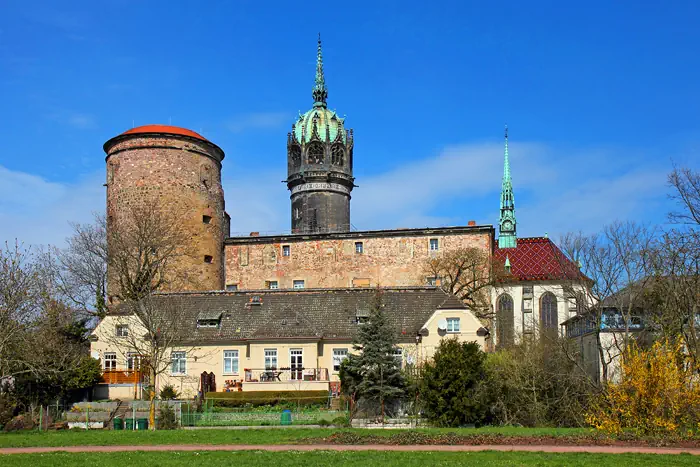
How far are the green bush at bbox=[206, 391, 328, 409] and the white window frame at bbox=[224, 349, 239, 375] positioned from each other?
465 centimetres

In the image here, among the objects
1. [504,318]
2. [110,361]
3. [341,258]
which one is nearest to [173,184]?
[341,258]

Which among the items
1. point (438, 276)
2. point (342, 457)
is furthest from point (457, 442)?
point (438, 276)

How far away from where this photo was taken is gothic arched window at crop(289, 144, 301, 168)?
69.9 m

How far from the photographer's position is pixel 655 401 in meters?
21.9

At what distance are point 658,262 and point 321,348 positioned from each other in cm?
1580

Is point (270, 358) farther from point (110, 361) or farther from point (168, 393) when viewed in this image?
point (110, 361)

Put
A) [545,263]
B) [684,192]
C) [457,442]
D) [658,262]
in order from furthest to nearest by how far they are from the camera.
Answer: [545,263] < [658,262] < [684,192] < [457,442]

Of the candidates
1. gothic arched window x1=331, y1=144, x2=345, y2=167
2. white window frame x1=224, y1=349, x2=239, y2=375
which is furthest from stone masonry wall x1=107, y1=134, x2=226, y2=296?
white window frame x1=224, y1=349, x2=239, y2=375

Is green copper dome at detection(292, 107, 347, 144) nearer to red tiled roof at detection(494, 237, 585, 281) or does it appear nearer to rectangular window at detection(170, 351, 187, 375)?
red tiled roof at detection(494, 237, 585, 281)

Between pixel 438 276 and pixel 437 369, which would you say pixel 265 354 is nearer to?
pixel 437 369

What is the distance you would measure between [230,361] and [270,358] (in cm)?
213

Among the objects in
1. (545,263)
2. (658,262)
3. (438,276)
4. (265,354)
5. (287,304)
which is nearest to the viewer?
(658,262)

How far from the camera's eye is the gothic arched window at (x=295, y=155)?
6994 centimetres

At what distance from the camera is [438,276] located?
56.7 m
